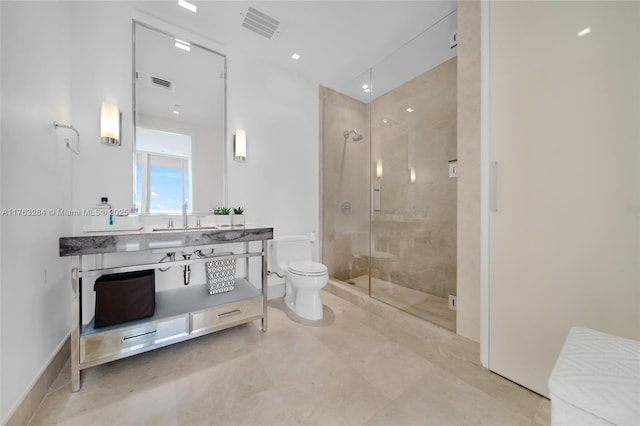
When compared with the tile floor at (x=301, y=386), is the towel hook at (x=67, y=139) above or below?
above

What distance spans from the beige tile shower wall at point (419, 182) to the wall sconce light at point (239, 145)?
1.50m

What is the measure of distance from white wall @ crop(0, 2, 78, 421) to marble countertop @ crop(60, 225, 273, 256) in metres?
0.17

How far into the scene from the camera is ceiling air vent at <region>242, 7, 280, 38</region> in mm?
1870

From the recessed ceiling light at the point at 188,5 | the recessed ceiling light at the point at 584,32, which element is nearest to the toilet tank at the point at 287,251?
the recessed ceiling light at the point at 188,5

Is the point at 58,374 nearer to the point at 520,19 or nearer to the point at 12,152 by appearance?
the point at 12,152

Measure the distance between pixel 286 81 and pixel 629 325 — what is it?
122 inches

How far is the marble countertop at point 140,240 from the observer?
47.4 inches

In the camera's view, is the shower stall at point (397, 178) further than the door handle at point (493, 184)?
Yes

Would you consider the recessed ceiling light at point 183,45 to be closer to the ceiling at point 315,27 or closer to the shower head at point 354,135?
the ceiling at point 315,27

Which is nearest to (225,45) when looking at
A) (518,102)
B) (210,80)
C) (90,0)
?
(210,80)

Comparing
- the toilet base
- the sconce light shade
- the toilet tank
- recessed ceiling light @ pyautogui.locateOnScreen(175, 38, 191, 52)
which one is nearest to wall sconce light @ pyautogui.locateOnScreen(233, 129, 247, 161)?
recessed ceiling light @ pyautogui.locateOnScreen(175, 38, 191, 52)

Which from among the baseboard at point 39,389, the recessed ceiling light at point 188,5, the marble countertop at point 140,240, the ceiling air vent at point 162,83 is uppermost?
the recessed ceiling light at point 188,5

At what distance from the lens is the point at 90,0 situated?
1661 millimetres

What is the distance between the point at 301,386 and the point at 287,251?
4.37 feet
